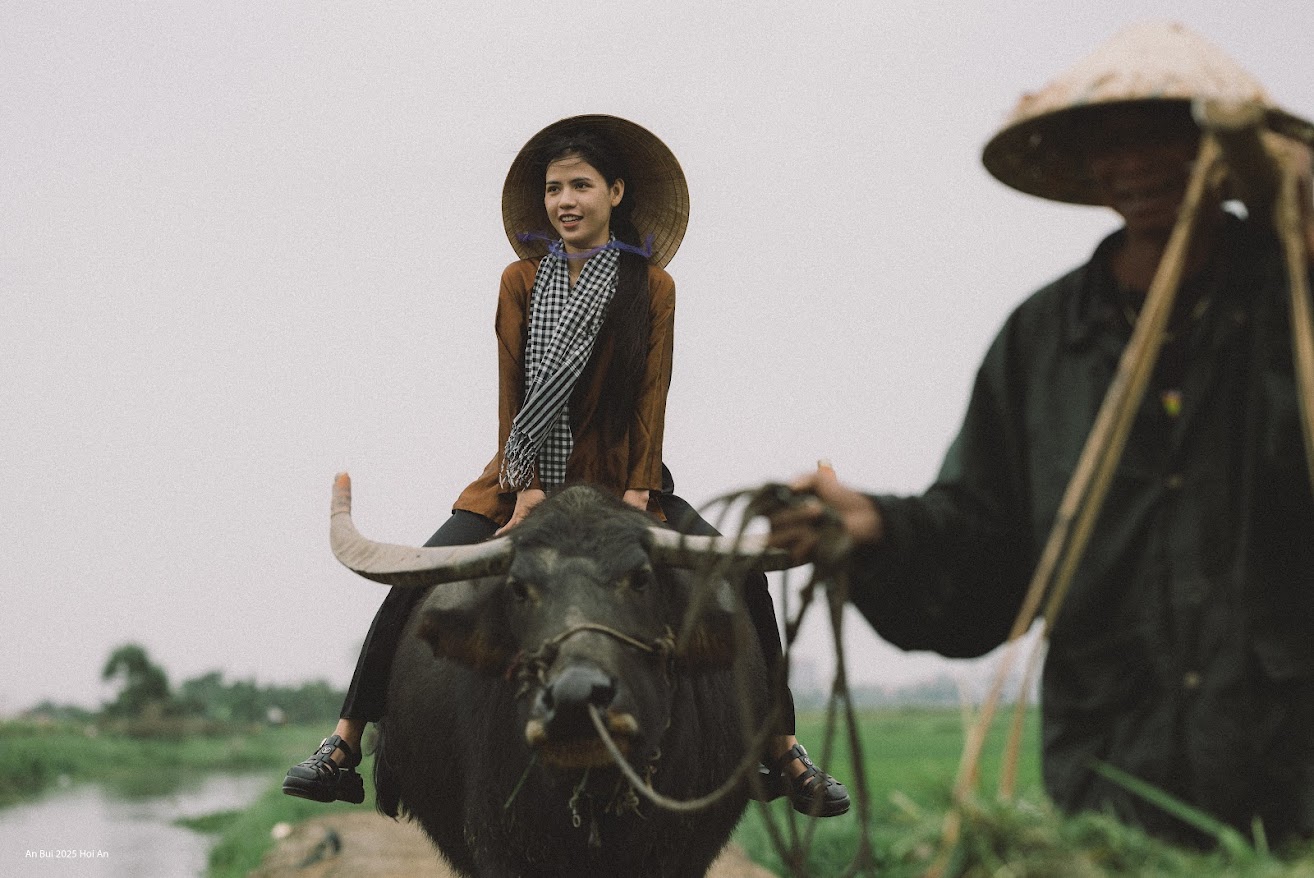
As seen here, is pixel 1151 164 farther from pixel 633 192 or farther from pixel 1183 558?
pixel 633 192

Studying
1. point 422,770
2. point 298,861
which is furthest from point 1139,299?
point 298,861

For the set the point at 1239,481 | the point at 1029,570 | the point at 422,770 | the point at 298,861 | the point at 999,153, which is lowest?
the point at 298,861

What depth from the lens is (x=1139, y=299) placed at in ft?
7.57

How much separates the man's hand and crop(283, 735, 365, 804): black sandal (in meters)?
2.90

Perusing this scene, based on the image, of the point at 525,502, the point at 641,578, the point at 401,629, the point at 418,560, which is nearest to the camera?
the point at 641,578

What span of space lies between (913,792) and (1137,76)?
3.66 ft

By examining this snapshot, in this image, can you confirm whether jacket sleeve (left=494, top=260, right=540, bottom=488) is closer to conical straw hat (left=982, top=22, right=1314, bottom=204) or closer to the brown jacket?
the brown jacket

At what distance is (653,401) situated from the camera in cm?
453

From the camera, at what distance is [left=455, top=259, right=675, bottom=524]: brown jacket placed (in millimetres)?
4496

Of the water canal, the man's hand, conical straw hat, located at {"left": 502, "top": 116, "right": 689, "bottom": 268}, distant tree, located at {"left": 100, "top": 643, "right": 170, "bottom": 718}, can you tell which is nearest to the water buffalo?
the man's hand

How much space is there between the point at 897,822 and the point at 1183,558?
0.59m

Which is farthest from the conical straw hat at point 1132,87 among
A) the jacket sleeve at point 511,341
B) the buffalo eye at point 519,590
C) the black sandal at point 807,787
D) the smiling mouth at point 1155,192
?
the black sandal at point 807,787

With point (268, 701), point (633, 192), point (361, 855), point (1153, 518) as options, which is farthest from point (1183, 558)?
point (268, 701)

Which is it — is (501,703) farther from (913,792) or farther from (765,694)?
(913,792)
